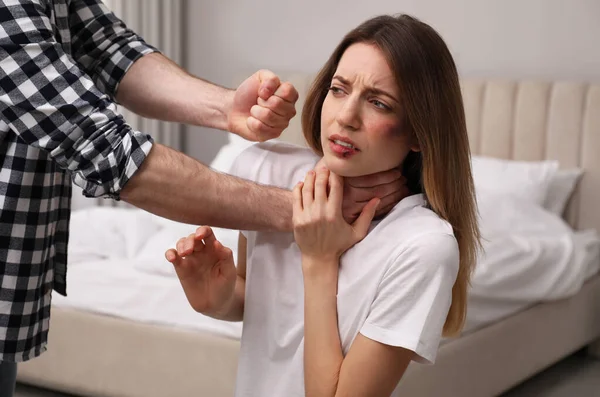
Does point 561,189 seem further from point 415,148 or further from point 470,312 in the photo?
point 415,148

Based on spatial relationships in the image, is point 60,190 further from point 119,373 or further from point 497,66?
point 497,66

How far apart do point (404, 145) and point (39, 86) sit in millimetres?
562

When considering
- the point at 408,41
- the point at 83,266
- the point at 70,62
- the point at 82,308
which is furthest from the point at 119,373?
the point at 408,41

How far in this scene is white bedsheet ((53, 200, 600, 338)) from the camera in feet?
9.20

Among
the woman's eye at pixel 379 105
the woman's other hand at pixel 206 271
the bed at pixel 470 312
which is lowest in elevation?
the bed at pixel 470 312

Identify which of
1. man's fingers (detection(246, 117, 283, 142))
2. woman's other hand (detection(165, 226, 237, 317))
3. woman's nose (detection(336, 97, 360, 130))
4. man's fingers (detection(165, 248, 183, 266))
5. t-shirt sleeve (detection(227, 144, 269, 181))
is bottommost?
woman's other hand (detection(165, 226, 237, 317))

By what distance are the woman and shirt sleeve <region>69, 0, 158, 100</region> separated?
0.48 m

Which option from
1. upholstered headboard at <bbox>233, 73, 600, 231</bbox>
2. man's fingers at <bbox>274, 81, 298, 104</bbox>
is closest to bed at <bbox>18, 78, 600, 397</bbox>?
upholstered headboard at <bbox>233, 73, 600, 231</bbox>

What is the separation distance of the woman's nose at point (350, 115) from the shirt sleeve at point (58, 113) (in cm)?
31

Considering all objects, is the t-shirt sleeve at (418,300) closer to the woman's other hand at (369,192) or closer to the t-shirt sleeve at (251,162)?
the woman's other hand at (369,192)

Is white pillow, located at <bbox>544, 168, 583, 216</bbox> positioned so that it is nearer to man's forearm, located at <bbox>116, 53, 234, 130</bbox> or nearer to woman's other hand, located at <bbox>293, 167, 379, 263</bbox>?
man's forearm, located at <bbox>116, 53, 234, 130</bbox>

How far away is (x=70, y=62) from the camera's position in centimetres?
140

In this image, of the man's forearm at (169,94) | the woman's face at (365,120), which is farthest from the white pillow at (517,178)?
the woman's face at (365,120)

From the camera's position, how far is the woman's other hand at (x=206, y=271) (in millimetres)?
1370
